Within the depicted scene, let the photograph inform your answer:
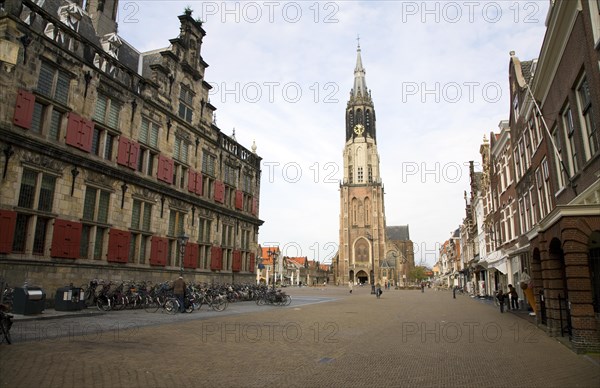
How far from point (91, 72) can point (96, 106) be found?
164 centimetres

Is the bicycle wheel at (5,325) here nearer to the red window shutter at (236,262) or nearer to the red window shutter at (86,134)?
the red window shutter at (86,134)

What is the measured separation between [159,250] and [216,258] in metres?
7.14

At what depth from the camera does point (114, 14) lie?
94.6ft

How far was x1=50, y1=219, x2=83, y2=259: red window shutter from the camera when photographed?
17.2 m

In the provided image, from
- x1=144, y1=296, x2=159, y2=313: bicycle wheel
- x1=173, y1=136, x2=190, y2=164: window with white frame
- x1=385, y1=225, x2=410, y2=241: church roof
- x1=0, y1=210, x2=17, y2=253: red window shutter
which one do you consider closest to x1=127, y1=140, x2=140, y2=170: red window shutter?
x1=173, y1=136, x2=190, y2=164: window with white frame

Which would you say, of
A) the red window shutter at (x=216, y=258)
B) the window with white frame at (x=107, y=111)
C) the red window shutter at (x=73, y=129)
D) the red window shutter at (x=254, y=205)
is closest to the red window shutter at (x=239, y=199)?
the red window shutter at (x=254, y=205)

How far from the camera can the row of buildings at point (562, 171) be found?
981 cm

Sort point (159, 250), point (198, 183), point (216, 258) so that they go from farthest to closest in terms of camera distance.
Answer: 1. point (216, 258)
2. point (198, 183)
3. point (159, 250)

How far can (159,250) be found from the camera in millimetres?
23828

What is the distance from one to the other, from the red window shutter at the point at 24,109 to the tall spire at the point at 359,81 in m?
116

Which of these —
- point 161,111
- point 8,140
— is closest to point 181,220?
point 161,111

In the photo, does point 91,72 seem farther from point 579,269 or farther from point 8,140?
point 579,269

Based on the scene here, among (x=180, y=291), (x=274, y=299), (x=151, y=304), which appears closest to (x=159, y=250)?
(x=151, y=304)

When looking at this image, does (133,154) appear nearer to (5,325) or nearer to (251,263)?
(5,325)
